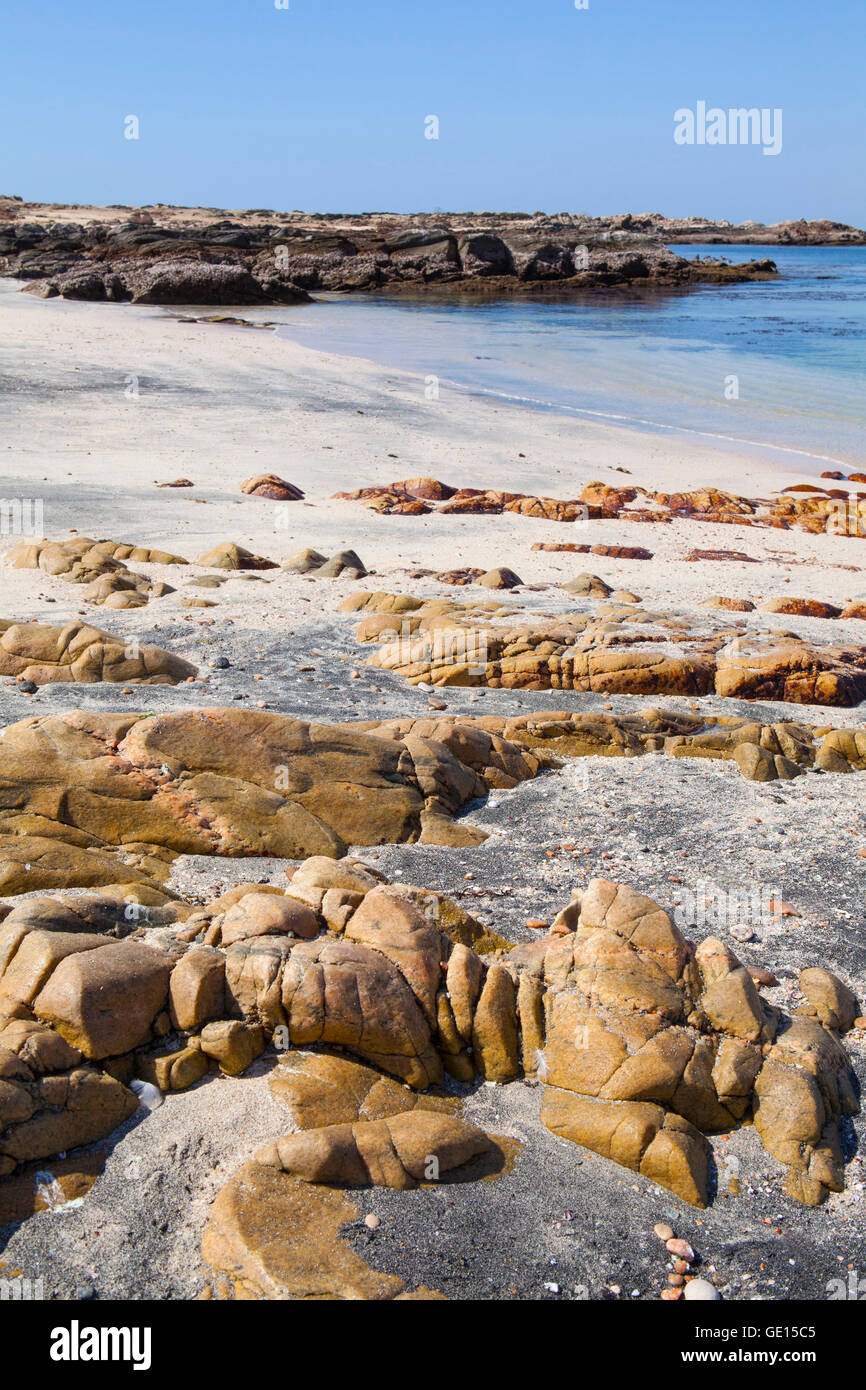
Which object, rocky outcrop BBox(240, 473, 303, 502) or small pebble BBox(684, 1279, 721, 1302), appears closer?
small pebble BBox(684, 1279, 721, 1302)

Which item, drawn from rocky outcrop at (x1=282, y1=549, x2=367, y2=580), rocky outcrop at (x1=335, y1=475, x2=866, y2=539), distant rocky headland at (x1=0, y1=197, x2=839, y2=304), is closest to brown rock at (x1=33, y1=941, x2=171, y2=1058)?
rocky outcrop at (x1=282, y1=549, x2=367, y2=580)

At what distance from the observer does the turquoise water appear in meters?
23.8

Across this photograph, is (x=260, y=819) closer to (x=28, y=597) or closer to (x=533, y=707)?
(x=533, y=707)

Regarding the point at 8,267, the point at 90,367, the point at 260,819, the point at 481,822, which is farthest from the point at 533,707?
the point at 8,267

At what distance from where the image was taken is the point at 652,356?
33.8m

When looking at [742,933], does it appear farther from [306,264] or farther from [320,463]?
[306,264]

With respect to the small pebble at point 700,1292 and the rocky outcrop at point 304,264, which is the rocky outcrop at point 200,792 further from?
the rocky outcrop at point 304,264

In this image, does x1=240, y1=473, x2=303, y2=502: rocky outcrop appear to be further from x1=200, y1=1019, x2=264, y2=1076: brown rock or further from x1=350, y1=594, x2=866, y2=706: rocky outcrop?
x1=200, y1=1019, x2=264, y2=1076: brown rock

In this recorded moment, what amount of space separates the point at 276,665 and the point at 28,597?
3352mm

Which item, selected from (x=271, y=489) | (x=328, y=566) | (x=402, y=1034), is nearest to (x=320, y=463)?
(x=271, y=489)

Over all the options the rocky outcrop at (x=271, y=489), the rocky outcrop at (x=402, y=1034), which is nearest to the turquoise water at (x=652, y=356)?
the rocky outcrop at (x=271, y=489)

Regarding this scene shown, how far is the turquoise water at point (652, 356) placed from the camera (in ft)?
78.1

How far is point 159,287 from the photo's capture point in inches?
1620

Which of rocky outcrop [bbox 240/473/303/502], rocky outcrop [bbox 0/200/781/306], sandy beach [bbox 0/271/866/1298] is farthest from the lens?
rocky outcrop [bbox 0/200/781/306]
